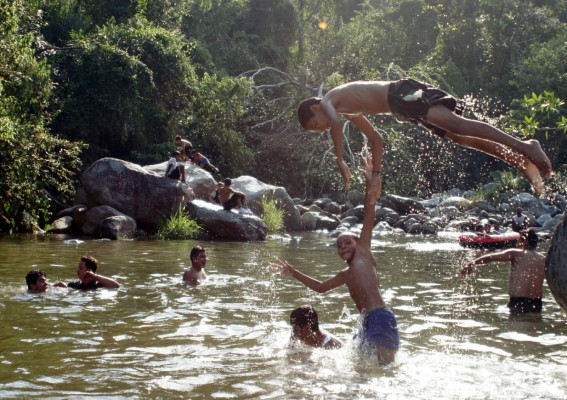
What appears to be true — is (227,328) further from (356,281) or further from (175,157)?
(175,157)

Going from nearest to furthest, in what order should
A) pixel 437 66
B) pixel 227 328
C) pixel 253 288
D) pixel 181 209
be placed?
pixel 227 328 → pixel 253 288 → pixel 181 209 → pixel 437 66

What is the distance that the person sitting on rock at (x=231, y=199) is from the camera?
20.6 meters

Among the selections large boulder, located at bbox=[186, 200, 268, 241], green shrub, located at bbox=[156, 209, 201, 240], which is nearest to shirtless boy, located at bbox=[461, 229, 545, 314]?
large boulder, located at bbox=[186, 200, 268, 241]

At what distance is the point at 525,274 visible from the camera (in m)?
9.63

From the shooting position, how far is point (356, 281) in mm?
6867

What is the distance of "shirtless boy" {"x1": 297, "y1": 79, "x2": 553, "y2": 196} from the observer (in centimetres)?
619

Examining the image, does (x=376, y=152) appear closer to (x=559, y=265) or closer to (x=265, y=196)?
(x=559, y=265)

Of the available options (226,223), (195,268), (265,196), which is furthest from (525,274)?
(265,196)

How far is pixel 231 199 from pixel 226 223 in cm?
82

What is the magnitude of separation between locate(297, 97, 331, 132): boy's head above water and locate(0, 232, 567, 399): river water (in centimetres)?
205

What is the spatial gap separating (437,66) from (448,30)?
74.4 inches

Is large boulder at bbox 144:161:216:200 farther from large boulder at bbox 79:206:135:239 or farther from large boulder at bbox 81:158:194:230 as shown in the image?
large boulder at bbox 79:206:135:239

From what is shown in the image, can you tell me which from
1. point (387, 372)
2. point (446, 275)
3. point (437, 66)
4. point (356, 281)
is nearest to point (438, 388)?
point (387, 372)

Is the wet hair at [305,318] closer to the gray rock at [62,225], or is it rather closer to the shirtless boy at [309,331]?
the shirtless boy at [309,331]
